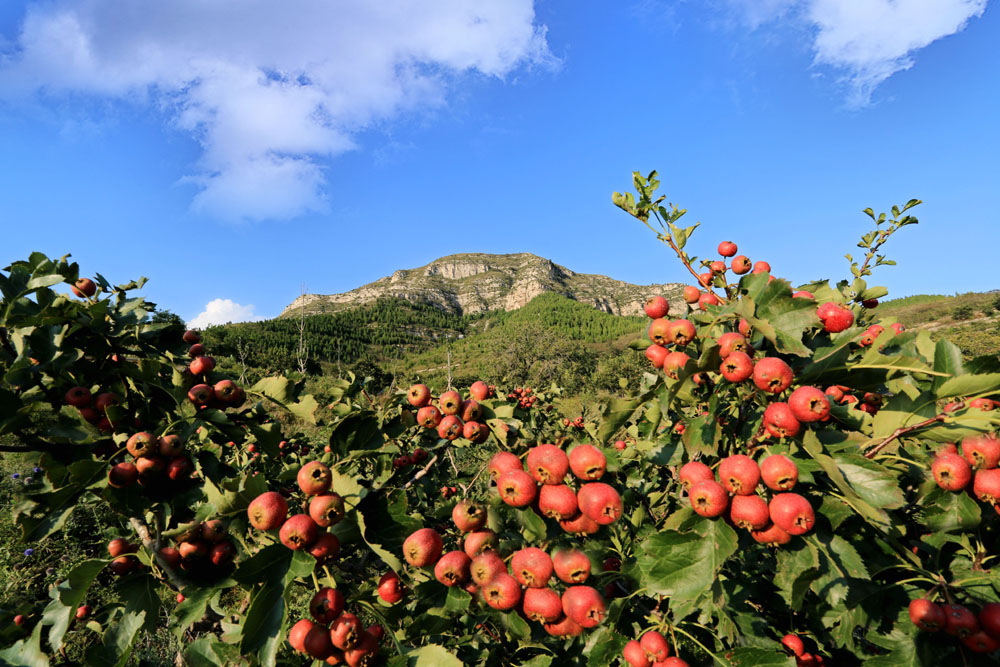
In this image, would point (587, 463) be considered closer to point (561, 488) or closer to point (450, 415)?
point (561, 488)

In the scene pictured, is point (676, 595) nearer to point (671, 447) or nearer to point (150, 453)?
point (671, 447)

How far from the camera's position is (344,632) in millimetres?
1587

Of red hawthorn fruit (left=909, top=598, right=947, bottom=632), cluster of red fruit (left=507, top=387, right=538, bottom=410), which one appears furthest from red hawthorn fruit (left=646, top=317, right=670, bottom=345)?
cluster of red fruit (left=507, top=387, right=538, bottom=410)

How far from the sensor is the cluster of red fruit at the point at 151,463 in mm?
1897

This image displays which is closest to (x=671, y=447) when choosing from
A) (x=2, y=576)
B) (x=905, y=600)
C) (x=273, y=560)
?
(x=905, y=600)

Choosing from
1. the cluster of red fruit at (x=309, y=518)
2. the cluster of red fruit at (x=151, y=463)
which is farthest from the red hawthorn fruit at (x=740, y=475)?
the cluster of red fruit at (x=151, y=463)

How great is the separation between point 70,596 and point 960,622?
3454 mm

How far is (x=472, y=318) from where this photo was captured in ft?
450

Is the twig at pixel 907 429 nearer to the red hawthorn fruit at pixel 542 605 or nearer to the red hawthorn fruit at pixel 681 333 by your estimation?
the red hawthorn fruit at pixel 681 333

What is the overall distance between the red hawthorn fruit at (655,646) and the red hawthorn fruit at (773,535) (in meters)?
0.63

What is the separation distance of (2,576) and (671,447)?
31.0ft

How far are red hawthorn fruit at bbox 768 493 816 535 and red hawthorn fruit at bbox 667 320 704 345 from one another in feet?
2.47

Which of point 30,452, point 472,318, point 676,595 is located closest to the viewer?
point 676,595

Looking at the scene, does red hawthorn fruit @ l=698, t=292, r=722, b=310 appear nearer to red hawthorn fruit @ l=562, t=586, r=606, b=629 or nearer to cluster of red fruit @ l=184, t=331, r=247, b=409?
red hawthorn fruit @ l=562, t=586, r=606, b=629
